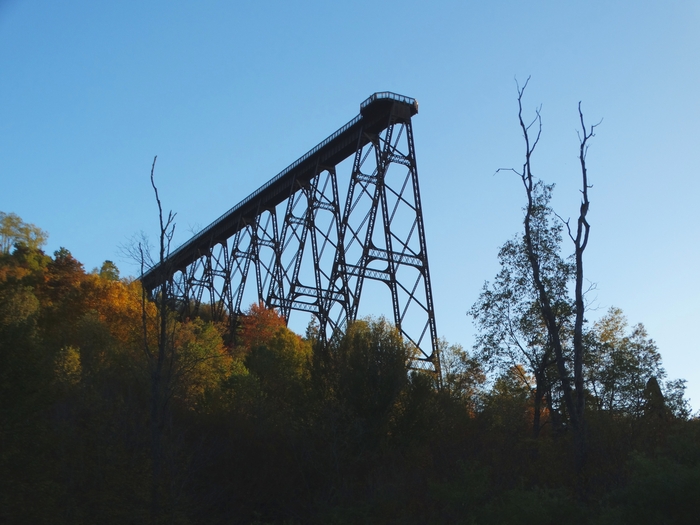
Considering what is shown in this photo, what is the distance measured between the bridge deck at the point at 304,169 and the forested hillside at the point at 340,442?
4457mm

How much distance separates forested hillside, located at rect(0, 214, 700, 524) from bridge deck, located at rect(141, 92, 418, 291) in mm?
4457

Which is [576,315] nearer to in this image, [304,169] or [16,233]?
[304,169]

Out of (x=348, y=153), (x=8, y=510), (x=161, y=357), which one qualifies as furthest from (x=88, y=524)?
(x=348, y=153)


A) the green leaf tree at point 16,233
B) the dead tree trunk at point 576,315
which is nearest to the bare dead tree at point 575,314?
the dead tree trunk at point 576,315

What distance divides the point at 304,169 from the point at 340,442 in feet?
49.9

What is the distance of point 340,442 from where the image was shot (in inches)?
715

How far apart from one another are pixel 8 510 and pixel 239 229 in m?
23.5

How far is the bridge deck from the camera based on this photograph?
26984 mm

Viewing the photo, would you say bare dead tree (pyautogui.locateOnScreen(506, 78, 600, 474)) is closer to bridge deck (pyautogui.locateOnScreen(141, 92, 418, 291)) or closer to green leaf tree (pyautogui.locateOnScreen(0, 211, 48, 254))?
bridge deck (pyautogui.locateOnScreen(141, 92, 418, 291))

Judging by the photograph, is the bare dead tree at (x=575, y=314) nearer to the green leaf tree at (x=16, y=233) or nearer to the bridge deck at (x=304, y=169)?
the bridge deck at (x=304, y=169)

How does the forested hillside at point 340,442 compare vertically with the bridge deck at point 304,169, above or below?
below

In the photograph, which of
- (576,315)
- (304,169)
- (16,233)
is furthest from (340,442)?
(16,233)

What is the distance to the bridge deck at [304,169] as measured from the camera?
88.5 ft

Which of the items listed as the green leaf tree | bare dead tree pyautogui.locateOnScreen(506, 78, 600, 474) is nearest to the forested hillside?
bare dead tree pyautogui.locateOnScreen(506, 78, 600, 474)
